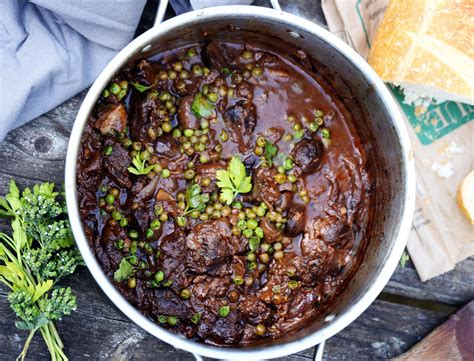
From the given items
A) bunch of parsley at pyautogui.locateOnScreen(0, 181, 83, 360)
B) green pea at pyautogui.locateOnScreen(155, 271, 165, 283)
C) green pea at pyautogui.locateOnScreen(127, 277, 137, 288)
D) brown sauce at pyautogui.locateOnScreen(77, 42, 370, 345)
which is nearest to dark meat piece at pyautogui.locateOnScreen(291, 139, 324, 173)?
brown sauce at pyautogui.locateOnScreen(77, 42, 370, 345)

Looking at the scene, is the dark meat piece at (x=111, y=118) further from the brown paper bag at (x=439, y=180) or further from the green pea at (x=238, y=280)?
the brown paper bag at (x=439, y=180)

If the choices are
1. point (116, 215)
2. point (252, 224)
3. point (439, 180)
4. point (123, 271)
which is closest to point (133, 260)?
point (123, 271)

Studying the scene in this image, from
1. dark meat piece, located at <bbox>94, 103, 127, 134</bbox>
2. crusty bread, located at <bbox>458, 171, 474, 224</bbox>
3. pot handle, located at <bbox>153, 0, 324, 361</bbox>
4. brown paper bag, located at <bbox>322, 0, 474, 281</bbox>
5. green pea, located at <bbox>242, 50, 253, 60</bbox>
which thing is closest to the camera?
pot handle, located at <bbox>153, 0, 324, 361</bbox>

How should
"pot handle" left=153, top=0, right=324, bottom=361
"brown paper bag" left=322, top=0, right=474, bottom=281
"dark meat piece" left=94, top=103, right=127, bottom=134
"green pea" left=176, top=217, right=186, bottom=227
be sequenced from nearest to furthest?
1. "pot handle" left=153, top=0, right=324, bottom=361
2. "dark meat piece" left=94, top=103, right=127, bottom=134
3. "green pea" left=176, top=217, right=186, bottom=227
4. "brown paper bag" left=322, top=0, right=474, bottom=281

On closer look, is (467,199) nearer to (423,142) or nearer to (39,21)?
(423,142)

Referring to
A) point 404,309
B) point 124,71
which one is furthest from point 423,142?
point 124,71

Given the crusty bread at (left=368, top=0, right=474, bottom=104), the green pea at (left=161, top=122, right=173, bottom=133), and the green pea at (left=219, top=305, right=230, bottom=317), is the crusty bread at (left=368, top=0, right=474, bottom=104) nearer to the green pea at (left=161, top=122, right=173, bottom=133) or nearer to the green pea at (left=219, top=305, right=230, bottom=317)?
the green pea at (left=161, top=122, right=173, bottom=133)
